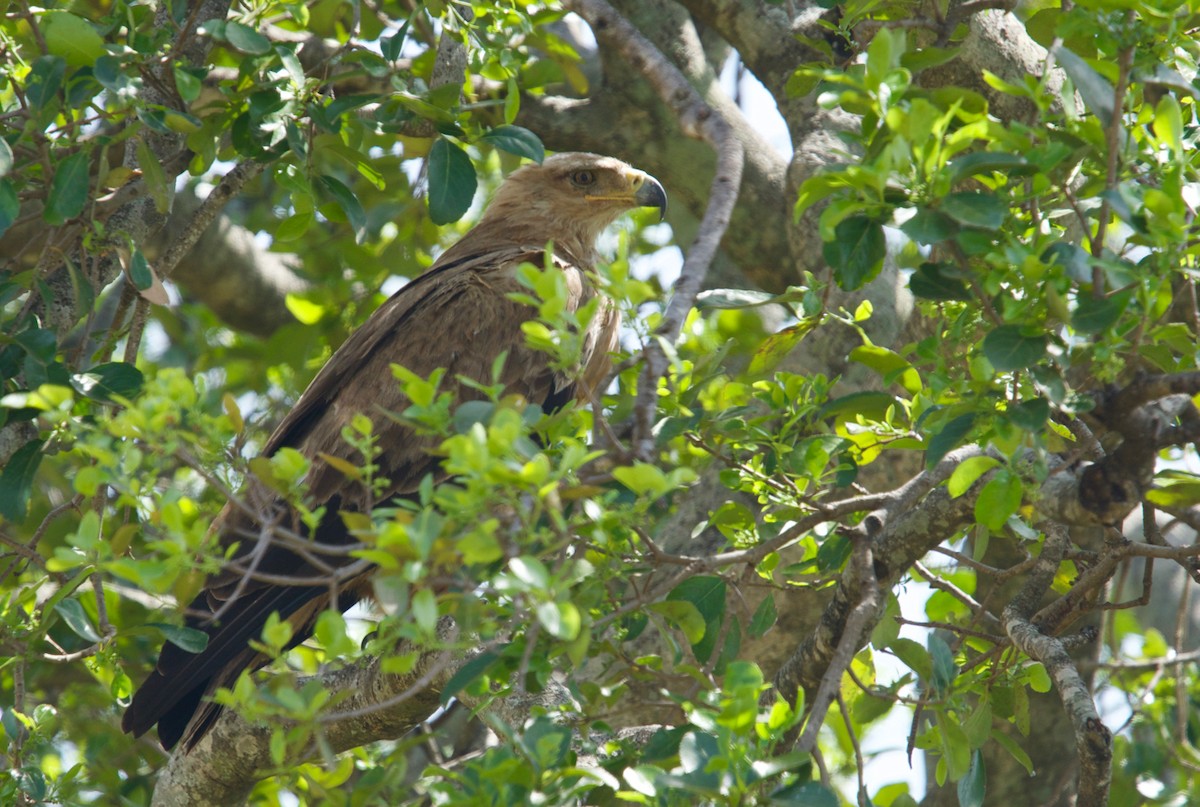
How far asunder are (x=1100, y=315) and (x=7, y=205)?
255cm

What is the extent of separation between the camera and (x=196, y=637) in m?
2.59

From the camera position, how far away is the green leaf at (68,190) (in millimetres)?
3064

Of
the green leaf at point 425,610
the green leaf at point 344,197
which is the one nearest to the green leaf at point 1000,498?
the green leaf at point 425,610

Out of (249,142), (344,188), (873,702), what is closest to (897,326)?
(873,702)

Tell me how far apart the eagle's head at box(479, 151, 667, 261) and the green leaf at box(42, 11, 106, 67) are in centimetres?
231

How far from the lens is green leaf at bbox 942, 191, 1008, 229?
2041mm

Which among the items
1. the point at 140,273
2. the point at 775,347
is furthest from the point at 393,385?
the point at 775,347

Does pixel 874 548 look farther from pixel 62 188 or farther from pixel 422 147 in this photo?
pixel 422 147

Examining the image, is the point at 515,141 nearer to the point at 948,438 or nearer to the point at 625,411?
the point at 625,411

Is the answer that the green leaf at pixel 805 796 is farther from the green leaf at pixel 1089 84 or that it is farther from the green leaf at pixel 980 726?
the green leaf at pixel 1089 84

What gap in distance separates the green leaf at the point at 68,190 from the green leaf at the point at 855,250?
1.97 metres

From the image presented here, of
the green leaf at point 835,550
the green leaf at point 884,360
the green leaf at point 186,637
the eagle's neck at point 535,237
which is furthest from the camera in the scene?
the eagle's neck at point 535,237

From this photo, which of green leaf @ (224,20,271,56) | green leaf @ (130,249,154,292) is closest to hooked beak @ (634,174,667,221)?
green leaf @ (224,20,271,56)

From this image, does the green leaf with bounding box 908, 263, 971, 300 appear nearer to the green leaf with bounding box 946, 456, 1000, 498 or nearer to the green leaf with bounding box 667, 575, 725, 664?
the green leaf with bounding box 946, 456, 1000, 498
